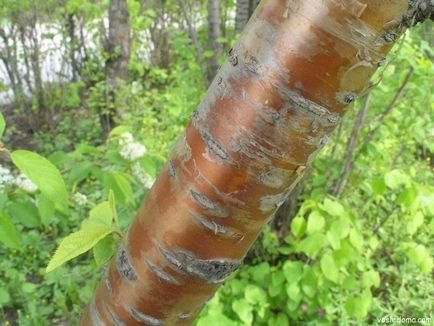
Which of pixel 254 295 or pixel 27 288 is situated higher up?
pixel 254 295

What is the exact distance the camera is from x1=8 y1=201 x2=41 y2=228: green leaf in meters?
1.28

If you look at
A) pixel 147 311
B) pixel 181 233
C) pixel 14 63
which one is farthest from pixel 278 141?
pixel 14 63

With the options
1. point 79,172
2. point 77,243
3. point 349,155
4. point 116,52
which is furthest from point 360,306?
point 116,52

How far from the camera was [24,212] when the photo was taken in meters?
1.30

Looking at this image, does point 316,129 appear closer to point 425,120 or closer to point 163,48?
point 425,120

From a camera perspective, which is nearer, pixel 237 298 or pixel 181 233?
pixel 181 233

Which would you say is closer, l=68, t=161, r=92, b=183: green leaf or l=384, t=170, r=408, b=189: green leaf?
l=68, t=161, r=92, b=183: green leaf

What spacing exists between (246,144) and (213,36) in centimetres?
232

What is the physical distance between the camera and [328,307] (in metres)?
2.24

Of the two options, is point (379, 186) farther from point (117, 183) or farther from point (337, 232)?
point (117, 183)

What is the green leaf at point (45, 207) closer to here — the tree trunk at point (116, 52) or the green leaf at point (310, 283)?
the green leaf at point (310, 283)

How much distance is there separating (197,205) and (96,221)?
14.6 inches

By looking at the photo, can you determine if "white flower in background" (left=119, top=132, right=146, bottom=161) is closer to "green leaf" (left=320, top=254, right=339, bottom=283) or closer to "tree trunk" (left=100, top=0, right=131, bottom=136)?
"green leaf" (left=320, top=254, right=339, bottom=283)

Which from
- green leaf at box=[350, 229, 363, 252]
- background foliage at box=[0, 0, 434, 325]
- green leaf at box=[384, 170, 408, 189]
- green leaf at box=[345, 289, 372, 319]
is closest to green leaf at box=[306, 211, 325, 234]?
background foliage at box=[0, 0, 434, 325]
